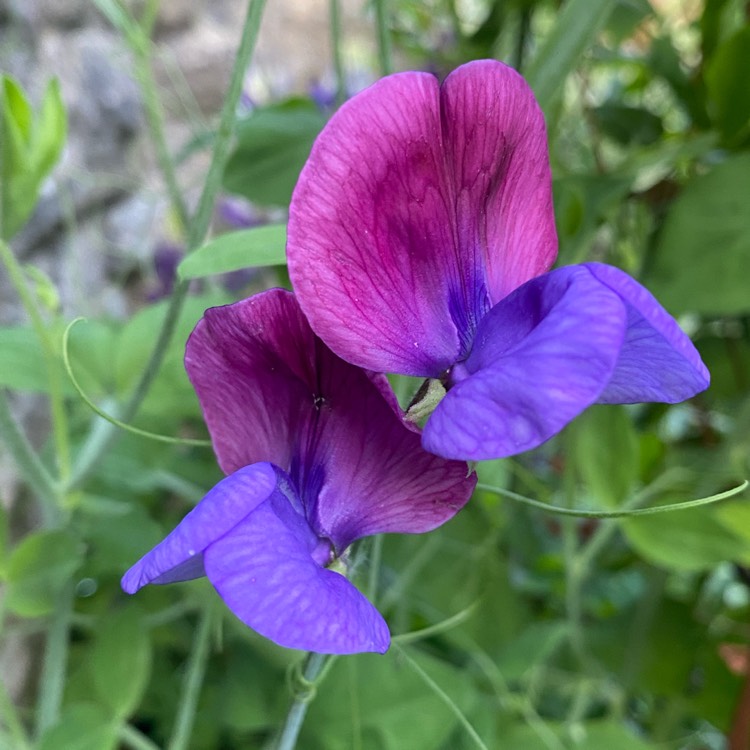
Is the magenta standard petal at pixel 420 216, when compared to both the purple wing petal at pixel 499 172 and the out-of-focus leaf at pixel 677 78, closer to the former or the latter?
the purple wing petal at pixel 499 172

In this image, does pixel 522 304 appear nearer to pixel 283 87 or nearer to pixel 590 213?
pixel 590 213

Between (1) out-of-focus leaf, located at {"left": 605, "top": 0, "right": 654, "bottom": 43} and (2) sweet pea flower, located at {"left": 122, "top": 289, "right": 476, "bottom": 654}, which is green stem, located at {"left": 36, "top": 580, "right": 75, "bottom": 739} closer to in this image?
(2) sweet pea flower, located at {"left": 122, "top": 289, "right": 476, "bottom": 654}

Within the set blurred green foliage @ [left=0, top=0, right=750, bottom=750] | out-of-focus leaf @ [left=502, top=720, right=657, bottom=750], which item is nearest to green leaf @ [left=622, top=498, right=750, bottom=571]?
blurred green foliage @ [left=0, top=0, right=750, bottom=750]

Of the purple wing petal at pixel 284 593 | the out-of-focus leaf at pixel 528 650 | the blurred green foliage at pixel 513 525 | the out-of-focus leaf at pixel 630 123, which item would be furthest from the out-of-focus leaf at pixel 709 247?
the purple wing petal at pixel 284 593

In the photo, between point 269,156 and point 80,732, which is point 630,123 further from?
point 80,732

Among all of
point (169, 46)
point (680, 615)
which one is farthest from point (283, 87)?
point (680, 615)

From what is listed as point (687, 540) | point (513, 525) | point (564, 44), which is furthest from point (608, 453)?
point (564, 44)

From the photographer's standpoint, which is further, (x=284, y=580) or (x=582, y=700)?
(x=582, y=700)
